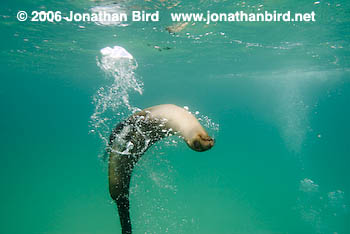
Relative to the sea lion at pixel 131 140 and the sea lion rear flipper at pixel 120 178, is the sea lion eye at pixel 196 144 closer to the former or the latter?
the sea lion at pixel 131 140

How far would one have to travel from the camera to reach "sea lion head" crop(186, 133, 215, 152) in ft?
8.50

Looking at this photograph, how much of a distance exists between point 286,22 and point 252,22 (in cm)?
180

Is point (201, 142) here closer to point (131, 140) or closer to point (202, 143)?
point (202, 143)

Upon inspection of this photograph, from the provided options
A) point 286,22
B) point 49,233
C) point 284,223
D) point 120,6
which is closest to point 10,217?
point 49,233

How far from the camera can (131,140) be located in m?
3.40

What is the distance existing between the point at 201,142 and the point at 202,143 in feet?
0.05

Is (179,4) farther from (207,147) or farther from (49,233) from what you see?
(49,233)

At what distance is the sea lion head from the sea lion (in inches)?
20.7

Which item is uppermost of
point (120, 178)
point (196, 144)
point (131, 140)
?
point (196, 144)

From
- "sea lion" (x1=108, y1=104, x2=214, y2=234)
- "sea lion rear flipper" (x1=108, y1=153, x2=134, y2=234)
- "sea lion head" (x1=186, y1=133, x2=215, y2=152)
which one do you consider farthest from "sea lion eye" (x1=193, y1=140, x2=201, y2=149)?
"sea lion rear flipper" (x1=108, y1=153, x2=134, y2=234)

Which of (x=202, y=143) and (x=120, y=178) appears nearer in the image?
(x=202, y=143)

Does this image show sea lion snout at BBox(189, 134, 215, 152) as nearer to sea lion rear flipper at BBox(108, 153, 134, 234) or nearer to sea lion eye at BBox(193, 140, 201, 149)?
sea lion eye at BBox(193, 140, 201, 149)

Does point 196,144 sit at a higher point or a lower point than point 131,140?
higher

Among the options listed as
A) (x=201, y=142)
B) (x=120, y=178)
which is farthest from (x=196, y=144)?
(x=120, y=178)
